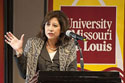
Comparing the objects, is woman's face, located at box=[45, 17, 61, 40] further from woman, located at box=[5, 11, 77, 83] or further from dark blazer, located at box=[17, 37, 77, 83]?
dark blazer, located at box=[17, 37, 77, 83]

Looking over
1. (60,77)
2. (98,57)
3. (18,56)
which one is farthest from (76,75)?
(98,57)

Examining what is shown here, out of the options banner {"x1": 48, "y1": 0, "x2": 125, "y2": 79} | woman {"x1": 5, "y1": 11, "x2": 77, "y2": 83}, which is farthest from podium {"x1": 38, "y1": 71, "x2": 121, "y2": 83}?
banner {"x1": 48, "y1": 0, "x2": 125, "y2": 79}

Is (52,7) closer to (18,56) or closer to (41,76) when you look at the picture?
(18,56)

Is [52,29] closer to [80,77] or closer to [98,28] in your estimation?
[80,77]

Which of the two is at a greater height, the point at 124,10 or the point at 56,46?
the point at 124,10

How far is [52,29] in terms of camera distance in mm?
1727

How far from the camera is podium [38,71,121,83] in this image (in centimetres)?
110

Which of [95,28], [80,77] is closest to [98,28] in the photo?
[95,28]

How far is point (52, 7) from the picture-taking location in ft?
10.3

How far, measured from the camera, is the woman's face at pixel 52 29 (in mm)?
1725

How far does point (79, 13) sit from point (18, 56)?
1.68m

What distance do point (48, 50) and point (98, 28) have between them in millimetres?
1489

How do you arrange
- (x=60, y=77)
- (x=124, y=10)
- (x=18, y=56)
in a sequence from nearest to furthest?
1. (x=60, y=77)
2. (x=18, y=56)
3. (x=124, y=10)

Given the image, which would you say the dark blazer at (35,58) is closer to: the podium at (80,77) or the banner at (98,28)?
the podium at (80,77)
